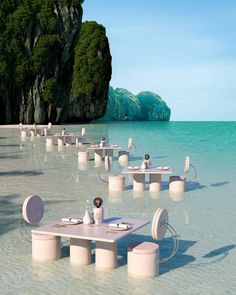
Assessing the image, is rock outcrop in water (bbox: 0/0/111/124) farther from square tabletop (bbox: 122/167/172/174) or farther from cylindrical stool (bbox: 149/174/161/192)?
cylindrical stool (bbox: 149/174/161/192)

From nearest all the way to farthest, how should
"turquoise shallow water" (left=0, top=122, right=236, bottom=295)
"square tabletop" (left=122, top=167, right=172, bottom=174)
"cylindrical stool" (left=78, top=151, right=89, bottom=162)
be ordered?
"turquoise shallow water" (left=0, top=122, right=236, bottom=295)
"square tabletop" (left=122, top=167, right=172, bottom=174)
"cylindrical stool" (left=78, top=151, right=89, bottom=162)

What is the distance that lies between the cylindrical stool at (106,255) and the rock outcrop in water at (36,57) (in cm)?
6389

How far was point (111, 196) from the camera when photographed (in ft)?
51.9

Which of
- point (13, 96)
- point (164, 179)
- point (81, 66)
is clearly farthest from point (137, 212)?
point (81, 66)

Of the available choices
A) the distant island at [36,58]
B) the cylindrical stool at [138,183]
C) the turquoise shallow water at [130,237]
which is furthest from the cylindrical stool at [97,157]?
the distant island at [36,58]

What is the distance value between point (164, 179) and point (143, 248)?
11.9m

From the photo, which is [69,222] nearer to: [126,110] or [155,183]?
[155,183]

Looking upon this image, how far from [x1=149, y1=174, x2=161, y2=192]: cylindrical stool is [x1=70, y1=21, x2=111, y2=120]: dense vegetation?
82.6m

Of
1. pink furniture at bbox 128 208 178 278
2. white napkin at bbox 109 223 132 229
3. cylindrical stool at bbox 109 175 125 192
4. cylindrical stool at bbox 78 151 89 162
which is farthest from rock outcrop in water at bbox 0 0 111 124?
pink furniture at bbox 128 208 178 278

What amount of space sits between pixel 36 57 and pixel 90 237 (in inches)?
2644

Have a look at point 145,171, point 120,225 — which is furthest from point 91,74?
point 120,225

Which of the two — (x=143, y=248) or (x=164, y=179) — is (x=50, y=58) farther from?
(x=143, y=248)

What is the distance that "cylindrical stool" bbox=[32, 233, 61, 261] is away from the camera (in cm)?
887

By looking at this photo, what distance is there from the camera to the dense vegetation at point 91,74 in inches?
3910
